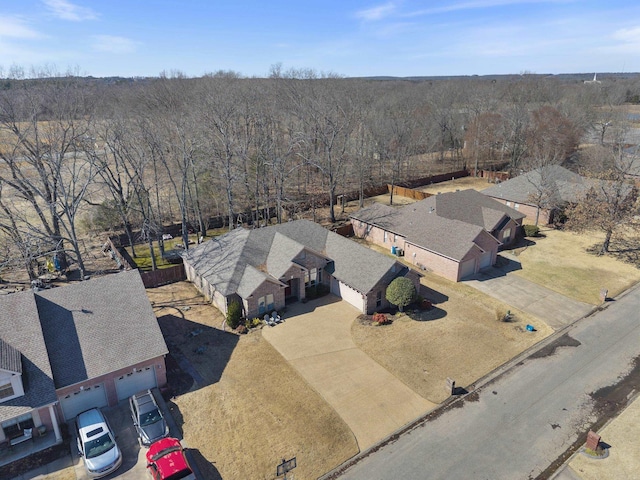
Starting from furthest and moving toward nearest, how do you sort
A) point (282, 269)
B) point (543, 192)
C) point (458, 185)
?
point (458, 185) < point (543, 192) < point (282, 269)

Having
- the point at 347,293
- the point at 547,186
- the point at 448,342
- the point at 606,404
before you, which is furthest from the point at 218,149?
the point at 606,404

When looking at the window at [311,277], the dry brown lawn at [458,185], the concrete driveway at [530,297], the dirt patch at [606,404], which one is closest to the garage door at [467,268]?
the concrete driveway at [530,297]

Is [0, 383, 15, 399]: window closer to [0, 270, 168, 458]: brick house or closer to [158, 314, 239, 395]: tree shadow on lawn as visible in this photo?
[0, 270, 168, 458]: brick house


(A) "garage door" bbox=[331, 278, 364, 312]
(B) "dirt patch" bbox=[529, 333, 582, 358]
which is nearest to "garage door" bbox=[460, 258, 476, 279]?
(B) "dirt patch" bbox=[529, 333, 582, 358]

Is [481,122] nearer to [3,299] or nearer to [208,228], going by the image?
[208,228]

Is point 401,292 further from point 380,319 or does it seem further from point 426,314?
point 426,314

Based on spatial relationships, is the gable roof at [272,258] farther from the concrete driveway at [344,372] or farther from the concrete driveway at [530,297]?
the concrete driveway at [530,297]

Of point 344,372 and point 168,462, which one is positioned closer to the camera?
point 168,462
